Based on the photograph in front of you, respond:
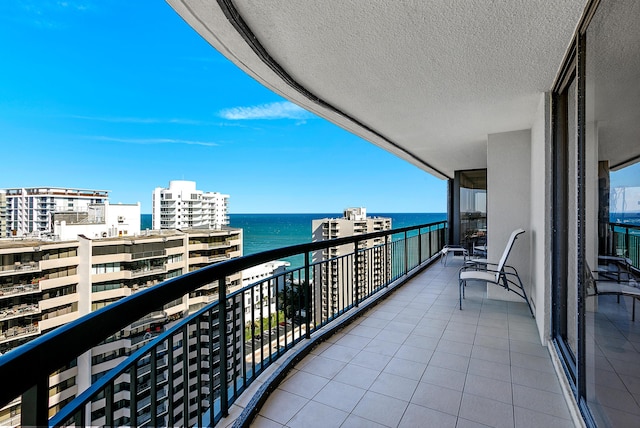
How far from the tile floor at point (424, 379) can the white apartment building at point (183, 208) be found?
66.0ft

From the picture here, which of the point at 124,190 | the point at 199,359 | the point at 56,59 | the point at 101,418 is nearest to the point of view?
the point at 101,418

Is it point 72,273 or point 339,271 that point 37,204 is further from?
point 339,271

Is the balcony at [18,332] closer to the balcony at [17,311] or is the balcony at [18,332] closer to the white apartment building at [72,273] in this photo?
the white apartment building at [72,273]

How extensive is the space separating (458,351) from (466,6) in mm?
2550

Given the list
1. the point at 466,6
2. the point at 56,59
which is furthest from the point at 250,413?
the point at 56,59

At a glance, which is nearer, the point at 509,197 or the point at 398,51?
the point at 398,51

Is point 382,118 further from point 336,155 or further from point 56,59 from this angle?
point 336,155

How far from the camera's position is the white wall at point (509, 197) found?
4.09 metres

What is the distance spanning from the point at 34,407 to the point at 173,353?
0.80 meters

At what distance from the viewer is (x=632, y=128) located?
117cm

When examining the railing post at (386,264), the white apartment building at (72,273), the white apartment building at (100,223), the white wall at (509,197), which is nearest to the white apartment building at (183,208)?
the white apartment building at (100,223)

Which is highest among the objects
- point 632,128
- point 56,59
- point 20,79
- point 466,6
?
point 56,59

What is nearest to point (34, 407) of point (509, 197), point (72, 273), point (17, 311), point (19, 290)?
point (509, 197)

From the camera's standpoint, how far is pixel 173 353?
51.8 inches
